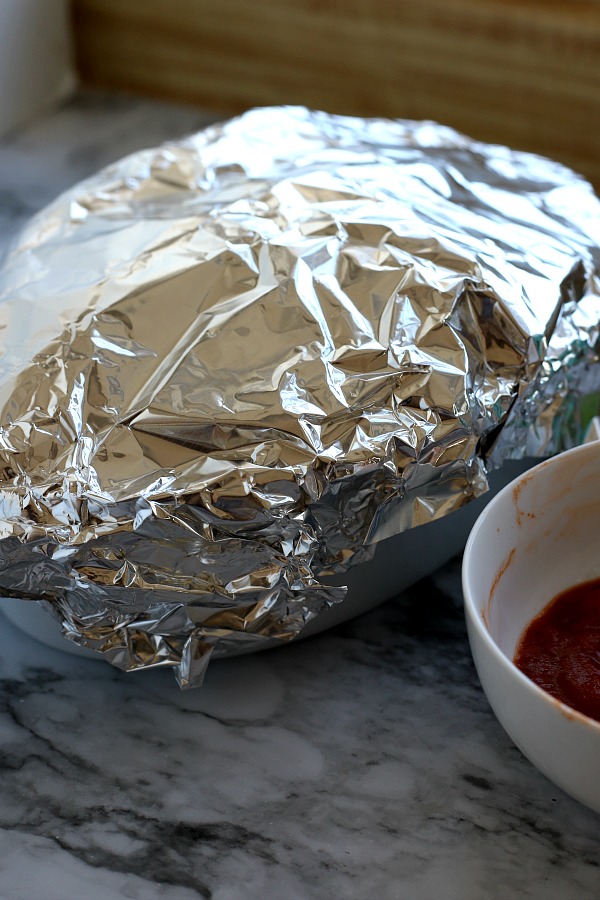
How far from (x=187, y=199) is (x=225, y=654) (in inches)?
16.0

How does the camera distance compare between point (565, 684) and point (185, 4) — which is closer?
point (565, 684)

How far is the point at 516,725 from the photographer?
21.5 inches

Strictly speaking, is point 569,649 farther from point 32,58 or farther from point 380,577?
point 32,58

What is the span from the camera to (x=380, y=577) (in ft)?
2.31

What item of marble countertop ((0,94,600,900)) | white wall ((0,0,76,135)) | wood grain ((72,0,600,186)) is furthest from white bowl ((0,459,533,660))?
white wall ((0,0,76,135))

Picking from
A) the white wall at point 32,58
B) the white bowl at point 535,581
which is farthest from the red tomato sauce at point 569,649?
the white wall at point 32,58

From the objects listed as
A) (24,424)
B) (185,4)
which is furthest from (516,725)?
(185,4)

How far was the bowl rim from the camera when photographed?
508 millimetres

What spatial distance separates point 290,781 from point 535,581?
8.4 inches

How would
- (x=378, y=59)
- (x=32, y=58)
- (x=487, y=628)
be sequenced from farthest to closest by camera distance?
(x=32, y=58) → (x=378, y=59) → (x=487, y=628)

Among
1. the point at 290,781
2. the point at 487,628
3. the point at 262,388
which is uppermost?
the point at 262,388

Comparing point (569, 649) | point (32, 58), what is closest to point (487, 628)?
point (569, 649)

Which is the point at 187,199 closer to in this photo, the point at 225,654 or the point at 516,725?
the point at 225,654

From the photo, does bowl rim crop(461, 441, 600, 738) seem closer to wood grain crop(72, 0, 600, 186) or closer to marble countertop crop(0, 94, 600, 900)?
marble countertop crop(0, 94, 600, 900)
